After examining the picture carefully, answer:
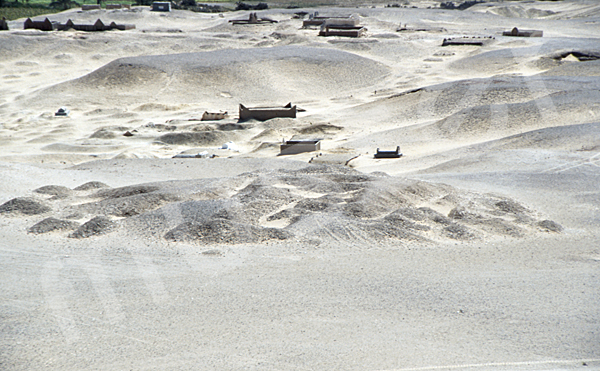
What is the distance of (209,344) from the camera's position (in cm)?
439

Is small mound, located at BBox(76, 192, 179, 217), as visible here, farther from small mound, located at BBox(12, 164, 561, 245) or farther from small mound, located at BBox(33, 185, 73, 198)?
small mound, located at BBox(33, 185, 73, 198)

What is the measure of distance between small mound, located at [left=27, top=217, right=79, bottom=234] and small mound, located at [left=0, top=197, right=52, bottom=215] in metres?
0.65

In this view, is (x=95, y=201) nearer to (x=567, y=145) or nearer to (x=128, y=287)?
(x=128, y=287)

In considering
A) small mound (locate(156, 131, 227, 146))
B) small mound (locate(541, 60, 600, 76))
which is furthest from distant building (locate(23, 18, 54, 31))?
small mound (locate(541, 60, 600, 76))

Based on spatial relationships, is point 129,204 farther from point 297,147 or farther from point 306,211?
point 297,147

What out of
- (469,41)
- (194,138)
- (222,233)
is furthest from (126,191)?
(469,41)

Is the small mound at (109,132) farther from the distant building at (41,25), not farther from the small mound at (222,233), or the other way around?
the distant building at (41,25)

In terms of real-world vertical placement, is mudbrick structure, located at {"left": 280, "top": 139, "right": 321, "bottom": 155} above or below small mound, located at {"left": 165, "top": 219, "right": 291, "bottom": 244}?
below

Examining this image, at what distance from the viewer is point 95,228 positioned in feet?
22.8

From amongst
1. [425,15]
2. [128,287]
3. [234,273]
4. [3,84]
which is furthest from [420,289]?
[425,15]

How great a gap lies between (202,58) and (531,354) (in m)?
21.8

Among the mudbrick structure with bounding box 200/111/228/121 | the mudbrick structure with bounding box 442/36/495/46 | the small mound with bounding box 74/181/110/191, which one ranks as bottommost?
the mudbrick structure with bounding box 200/111/228/121

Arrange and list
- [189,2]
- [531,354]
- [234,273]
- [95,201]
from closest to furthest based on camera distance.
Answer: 1. [531,354]
2. [234,273]
3. [95,201]
4. [189,2]

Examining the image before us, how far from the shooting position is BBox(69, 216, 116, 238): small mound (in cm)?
684
